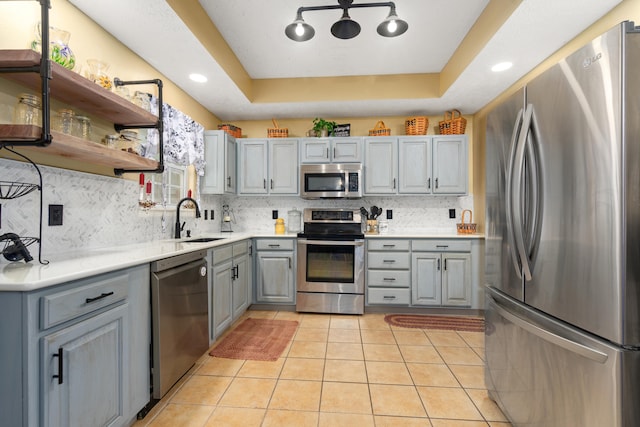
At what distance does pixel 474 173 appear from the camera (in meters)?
3.86

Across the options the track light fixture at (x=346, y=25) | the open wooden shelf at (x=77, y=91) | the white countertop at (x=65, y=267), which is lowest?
the white countertop at (x=65, y=267)

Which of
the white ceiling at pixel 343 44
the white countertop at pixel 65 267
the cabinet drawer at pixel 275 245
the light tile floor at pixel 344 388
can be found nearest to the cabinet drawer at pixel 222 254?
the white countertop at pixel 65 267

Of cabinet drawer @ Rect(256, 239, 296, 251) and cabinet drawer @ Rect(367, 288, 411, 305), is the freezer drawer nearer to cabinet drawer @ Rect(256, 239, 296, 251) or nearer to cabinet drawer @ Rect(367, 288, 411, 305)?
cabinet drawer @ Rect(367, 288, 411, 305)

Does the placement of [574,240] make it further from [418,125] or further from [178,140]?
[178,140]

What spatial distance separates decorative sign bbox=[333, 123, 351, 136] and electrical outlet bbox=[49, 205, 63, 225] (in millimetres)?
2837

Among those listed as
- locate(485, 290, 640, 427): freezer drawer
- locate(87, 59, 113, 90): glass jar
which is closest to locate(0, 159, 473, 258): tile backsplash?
locate(87, 59, 113, 90): glass jar

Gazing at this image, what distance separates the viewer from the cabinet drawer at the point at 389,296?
3410 millimetres

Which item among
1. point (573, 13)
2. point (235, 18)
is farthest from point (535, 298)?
point (235, 18)

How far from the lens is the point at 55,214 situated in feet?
5.77

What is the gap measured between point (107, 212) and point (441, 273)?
316cm

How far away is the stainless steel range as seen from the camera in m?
3.42

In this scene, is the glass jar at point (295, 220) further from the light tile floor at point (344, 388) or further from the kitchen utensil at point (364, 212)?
the light tile floor at point (344, 388)

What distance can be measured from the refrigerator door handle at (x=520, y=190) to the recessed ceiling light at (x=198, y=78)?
265 cm

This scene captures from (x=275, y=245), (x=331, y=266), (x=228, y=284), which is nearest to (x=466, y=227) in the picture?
(x=331, y=266)
